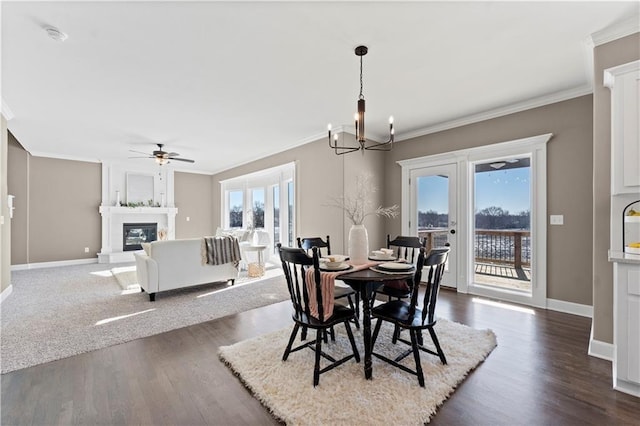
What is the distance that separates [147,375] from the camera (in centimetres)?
205

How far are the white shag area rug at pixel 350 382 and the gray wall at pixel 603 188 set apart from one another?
0.85 m

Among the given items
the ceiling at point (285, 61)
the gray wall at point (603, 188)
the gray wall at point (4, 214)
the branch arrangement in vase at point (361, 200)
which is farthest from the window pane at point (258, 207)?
the gray wall at point (603, 188)

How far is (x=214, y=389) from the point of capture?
187 cm

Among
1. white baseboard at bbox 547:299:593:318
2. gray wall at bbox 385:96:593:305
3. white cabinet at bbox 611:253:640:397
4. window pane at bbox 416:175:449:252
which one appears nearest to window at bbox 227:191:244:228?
window pane at bbox 416:175:449:252

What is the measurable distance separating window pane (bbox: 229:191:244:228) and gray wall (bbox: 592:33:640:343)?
7451mm

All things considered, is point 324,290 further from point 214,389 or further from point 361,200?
point 361,200

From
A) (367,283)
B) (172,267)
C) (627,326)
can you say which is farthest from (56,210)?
(627,326)

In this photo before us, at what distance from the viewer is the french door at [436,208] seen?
4.29m

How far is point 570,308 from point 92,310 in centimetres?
582

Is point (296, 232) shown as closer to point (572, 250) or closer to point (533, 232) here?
point (533, 232)

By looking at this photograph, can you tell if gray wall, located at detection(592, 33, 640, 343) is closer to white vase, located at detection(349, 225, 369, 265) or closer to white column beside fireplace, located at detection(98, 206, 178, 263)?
white vase, located at detection(349, 225, 369, 265)

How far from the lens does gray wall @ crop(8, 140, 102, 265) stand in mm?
6078

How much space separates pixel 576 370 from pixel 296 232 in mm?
4260

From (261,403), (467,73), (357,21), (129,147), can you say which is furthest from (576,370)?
(129,147)
